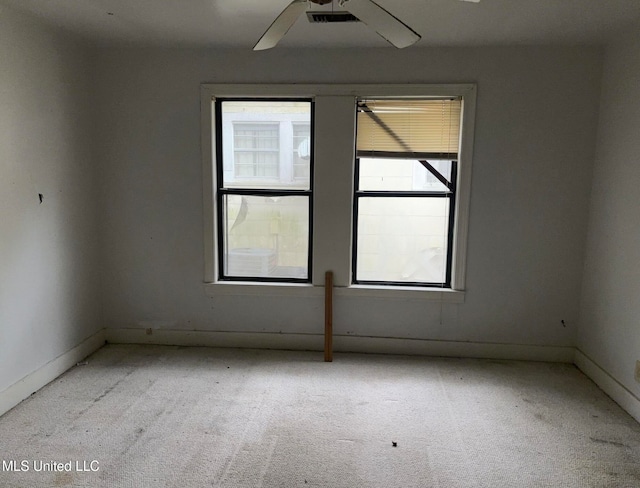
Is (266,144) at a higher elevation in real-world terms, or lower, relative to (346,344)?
higher

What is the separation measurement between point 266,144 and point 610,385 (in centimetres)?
295

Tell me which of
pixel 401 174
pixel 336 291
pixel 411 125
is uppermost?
pixel 411 125

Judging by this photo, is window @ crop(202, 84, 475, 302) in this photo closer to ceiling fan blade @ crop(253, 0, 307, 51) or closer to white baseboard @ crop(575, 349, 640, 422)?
white baseboard @ crop(575, 349, 640, 422)

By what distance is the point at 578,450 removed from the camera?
2305mm

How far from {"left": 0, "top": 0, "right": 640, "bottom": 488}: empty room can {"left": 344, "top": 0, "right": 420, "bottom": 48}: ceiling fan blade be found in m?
0.61

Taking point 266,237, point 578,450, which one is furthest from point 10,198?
point 578,450

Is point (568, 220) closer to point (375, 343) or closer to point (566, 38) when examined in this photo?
point (566, 38)

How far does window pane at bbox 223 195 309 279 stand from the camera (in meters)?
3.54

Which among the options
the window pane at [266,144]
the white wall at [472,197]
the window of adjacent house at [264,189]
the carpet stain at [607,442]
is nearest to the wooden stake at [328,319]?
the white wall at [472,197]

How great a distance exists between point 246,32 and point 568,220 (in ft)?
8.77

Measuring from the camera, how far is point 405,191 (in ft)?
11.3

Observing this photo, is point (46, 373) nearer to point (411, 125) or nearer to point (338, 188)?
point (338, 188)

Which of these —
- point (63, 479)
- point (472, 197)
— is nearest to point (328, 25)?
point (472, 197)

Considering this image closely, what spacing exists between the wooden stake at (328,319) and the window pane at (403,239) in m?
0.29
